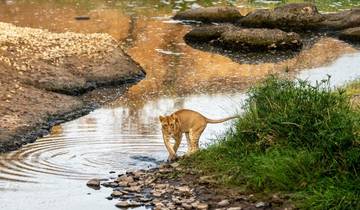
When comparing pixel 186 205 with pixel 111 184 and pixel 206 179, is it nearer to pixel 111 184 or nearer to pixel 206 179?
pixel 206 179

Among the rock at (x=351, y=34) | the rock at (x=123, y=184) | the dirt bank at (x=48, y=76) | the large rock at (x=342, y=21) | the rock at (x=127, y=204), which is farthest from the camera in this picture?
the large rock at (x=342, y=21)

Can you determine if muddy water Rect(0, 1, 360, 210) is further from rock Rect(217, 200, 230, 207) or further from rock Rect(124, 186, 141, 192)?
rock Rect(217, 200, 230, 207)

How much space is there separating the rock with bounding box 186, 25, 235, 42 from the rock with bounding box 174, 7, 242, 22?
191 inches

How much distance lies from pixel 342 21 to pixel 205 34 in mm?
6650

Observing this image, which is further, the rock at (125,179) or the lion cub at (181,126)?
the lion cub at (181,126)

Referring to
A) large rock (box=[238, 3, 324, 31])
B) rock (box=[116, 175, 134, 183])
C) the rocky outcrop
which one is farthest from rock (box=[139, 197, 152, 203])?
large rock (box=[238, 3, 324, 31])

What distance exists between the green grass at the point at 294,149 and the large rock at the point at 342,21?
21439mm

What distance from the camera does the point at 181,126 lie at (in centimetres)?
1389

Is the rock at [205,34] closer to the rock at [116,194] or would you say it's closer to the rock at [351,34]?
the rock at [351,34]

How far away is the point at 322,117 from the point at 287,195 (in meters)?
1.35

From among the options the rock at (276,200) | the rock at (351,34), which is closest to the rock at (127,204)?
the rock at (276,200)

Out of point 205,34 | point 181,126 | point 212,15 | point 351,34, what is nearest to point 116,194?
point 181,126

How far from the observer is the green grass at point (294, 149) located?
10219 mm

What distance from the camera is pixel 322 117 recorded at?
1117cm
